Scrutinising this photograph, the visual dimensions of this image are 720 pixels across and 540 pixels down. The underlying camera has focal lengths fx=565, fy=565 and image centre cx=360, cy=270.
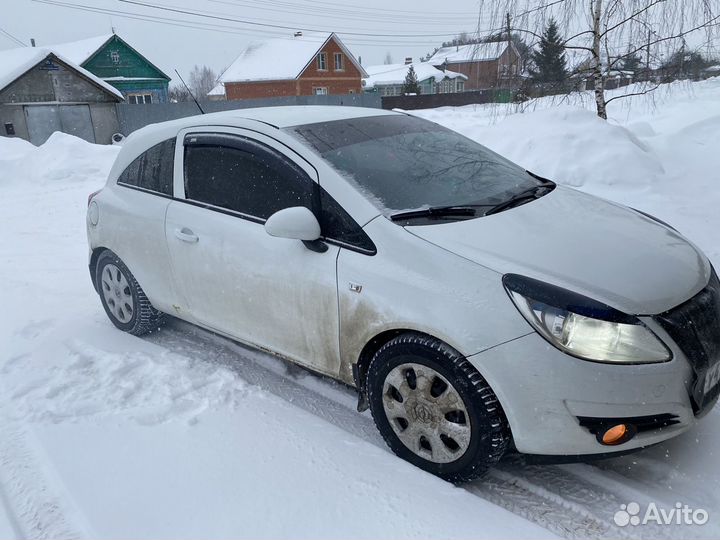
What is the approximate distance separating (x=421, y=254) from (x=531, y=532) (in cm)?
122

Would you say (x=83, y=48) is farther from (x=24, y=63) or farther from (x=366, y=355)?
(x=366, y=355)

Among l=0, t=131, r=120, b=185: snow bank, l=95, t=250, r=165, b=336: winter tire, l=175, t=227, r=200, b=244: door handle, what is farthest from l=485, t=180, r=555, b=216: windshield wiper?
l=0, t=131, r=120, b=185: snow bank

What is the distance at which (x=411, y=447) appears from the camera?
8.70ft

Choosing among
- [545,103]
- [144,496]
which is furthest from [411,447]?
[545,103]

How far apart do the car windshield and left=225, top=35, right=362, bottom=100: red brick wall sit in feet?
133

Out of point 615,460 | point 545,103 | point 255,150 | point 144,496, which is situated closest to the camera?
point 144,496

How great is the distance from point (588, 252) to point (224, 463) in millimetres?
1962

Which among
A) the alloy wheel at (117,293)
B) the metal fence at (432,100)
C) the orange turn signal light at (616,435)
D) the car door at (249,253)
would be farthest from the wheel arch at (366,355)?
the metal fence at (432,100)

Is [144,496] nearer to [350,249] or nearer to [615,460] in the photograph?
[350,249]

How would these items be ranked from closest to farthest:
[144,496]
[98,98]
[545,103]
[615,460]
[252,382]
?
[144,496]
[615,460]
[252,382]
[545,103]
[98,98]

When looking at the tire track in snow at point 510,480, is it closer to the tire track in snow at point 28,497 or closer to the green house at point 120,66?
the tire track in snow at point 28,497

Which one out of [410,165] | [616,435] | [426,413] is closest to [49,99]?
[410,165]

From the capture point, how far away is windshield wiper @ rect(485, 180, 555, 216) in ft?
9.61

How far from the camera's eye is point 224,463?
106 inches
